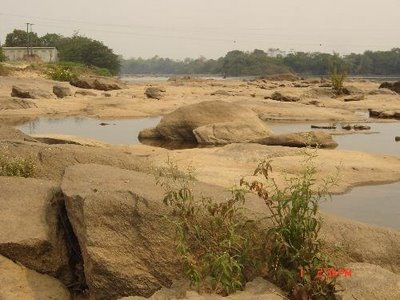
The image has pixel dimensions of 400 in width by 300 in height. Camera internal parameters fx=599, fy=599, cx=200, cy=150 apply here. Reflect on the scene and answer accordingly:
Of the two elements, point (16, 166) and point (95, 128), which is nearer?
point (16, 166)

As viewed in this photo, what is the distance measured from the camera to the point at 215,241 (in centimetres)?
406

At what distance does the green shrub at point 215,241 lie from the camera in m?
3.75

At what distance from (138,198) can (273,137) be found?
8.34 m

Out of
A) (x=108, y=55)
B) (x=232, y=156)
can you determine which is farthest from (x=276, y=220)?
(x=108, y=55)

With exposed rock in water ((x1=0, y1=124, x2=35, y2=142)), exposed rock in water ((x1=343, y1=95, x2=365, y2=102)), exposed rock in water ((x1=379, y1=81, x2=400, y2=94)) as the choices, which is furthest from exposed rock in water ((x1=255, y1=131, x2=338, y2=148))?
exposed rock in water ((x1=379, y1=81, x2=400, y2=94))

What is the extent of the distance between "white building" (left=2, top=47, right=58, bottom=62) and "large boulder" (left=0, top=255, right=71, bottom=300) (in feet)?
184

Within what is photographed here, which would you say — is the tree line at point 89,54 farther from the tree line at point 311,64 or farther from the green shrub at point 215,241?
the green shrub at point 215,241

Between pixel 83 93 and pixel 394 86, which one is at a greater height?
pixel 394 86

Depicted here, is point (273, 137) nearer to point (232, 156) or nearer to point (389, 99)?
point (232, 156)

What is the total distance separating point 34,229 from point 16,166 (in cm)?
129

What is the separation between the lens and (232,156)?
10.1 m

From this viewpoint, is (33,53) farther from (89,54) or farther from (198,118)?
(198,118)

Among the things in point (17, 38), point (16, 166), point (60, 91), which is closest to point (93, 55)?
point (17, 38)

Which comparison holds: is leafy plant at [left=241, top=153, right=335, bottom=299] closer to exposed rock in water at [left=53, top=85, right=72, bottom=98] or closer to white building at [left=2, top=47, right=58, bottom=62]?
exposed rock in water at [left=53, top=85, right=72, bottom=98]
